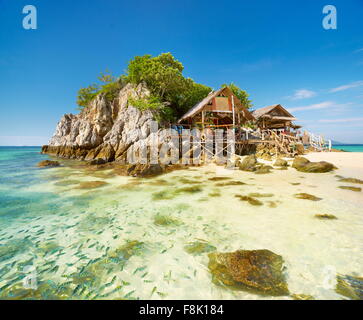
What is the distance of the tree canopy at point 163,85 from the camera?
20.9 m

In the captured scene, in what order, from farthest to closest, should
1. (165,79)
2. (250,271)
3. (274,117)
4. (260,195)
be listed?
1. (274,117)
2. (165,79)
3. (260,195)
4. (250,271)

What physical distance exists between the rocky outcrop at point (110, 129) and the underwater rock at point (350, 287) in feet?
62.4

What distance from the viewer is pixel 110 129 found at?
Answer: 25.0m

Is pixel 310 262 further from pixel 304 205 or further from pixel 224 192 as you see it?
pixel 224 192

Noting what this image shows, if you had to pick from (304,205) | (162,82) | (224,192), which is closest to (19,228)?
(224,192)

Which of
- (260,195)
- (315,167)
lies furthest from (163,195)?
(315,167)

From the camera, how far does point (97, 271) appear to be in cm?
288

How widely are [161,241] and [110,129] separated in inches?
982

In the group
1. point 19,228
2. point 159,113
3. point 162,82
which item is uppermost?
point 162,82

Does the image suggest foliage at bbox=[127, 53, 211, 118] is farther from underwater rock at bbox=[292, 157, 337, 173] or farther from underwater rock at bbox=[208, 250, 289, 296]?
underwater rock at bbox=[208, 250, 289, 296]

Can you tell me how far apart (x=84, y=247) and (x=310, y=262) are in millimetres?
4844

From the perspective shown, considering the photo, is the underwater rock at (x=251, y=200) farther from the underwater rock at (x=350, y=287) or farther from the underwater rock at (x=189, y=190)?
the underwater rock at (x=350, y=287)

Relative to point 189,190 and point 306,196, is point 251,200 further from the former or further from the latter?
point 189,190
